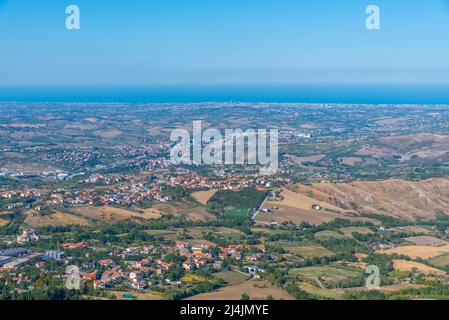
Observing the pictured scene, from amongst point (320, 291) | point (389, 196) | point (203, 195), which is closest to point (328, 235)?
point (320, 291)

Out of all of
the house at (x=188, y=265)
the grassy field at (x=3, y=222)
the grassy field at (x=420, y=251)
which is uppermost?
the grassy field at (x=3, y=222)

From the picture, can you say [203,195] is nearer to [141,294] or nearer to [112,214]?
[112,214]

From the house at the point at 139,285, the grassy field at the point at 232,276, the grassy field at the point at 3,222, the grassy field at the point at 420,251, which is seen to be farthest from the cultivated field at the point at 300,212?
the grassy field at the point at 3,222

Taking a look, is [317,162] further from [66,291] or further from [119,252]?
[66,291]

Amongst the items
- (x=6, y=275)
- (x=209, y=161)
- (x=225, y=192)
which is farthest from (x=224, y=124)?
(x=6, y=275)

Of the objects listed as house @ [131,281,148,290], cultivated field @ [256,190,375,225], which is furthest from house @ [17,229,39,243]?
cultivated field @ [256,190,375,225]
